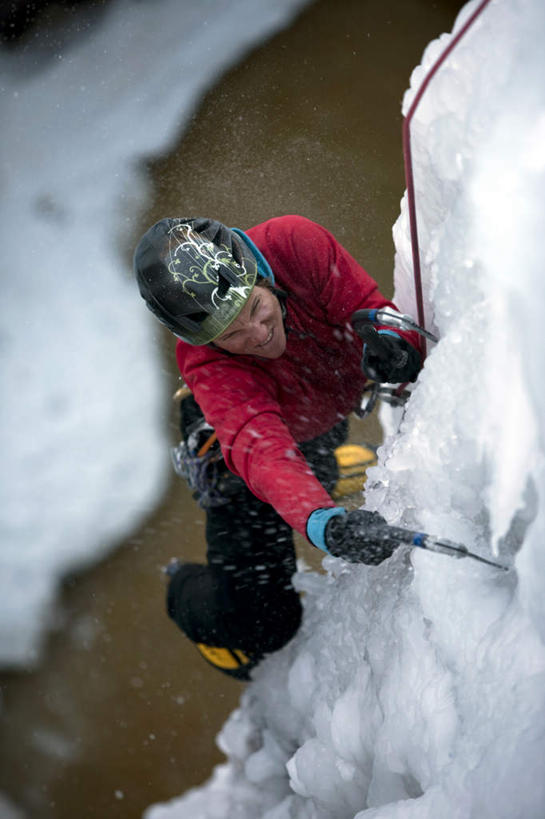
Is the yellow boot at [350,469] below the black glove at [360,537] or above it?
below

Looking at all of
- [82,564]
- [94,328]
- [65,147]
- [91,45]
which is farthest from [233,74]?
[82,564]

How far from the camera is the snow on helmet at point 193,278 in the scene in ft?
2.55

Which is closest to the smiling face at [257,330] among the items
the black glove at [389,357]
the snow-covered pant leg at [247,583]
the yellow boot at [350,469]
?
the black glove at [389,357]

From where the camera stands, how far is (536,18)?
1.76 ft

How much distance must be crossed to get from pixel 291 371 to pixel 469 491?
1.14 feet

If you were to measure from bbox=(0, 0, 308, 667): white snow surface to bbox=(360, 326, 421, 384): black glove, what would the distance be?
2.59 feet

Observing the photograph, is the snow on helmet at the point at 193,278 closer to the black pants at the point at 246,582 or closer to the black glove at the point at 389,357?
the black glove at the point at 389,357

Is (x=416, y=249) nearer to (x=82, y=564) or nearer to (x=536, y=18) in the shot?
(x=536, y=18)

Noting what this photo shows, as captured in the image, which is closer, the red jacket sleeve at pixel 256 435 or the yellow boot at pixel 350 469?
the red jacket sleeve at pixel 256 435

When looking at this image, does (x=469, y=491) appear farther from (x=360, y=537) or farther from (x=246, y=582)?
(x=246, y=582)

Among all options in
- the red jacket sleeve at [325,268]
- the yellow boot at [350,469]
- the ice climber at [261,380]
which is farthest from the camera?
the yellow boot at [350,469]

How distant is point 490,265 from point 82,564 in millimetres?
1410

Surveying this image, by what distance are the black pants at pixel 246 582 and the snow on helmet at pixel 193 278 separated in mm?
325

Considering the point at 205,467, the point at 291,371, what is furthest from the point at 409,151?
the point at 205,467
